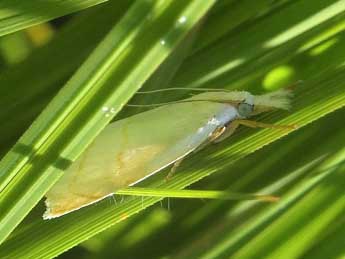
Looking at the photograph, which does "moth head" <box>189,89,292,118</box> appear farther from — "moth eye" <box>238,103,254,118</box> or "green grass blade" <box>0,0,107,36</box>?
"green grass blade" <box>0,0,107,36</box>

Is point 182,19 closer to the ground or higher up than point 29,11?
closer to the ground

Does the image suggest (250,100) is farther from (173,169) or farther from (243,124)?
(173,169)

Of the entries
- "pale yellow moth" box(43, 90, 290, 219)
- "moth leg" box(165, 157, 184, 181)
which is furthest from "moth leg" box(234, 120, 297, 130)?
"moth leg" box(165, 157, 184, 181)

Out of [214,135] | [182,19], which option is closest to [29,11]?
[182,19]

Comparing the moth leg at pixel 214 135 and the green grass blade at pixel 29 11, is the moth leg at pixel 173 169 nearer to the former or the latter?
the moth leg at pixel 214 135

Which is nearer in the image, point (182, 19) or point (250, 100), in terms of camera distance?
point (182, 19)
